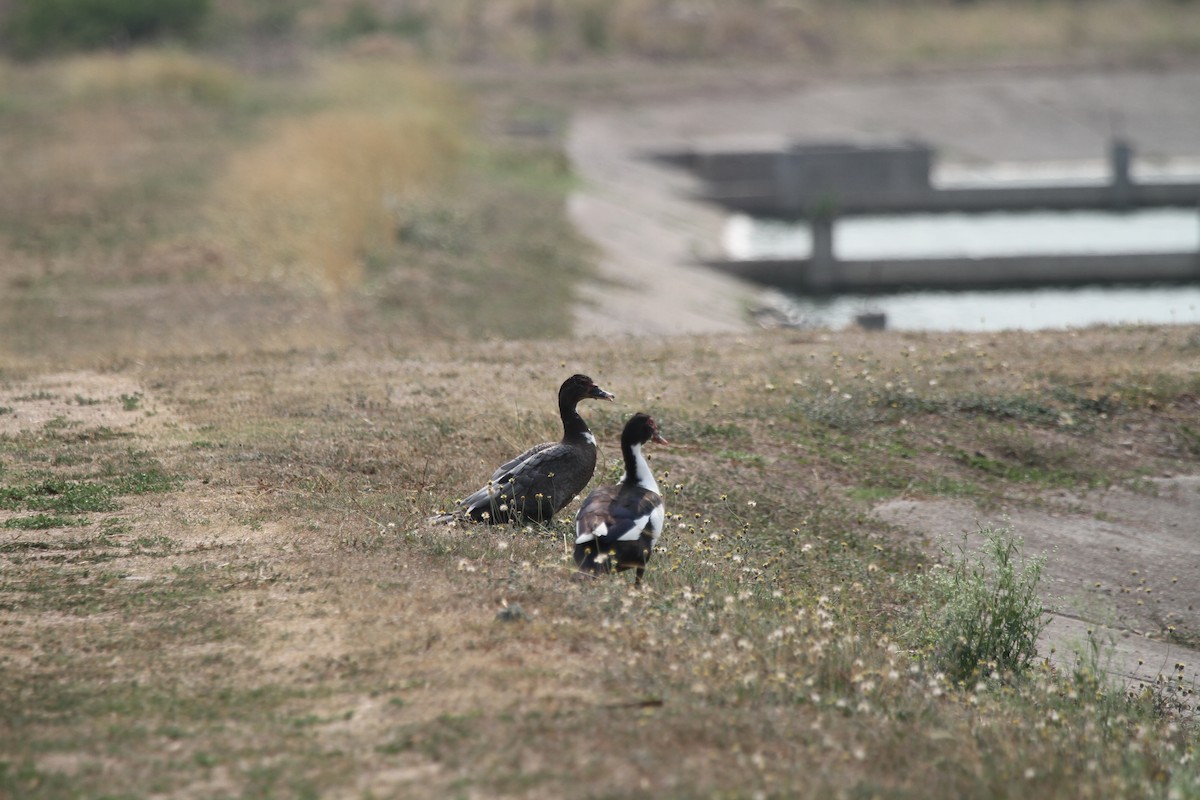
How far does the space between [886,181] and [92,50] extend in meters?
36.6

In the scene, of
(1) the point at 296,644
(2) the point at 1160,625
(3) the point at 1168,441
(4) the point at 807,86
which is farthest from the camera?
(4) the point at 807,86

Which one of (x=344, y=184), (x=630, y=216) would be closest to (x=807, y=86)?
(x=630, y=216)

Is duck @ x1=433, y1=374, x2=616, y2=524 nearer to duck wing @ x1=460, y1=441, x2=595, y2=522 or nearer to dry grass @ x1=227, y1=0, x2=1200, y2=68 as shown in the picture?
duck wing @ x1=460, y1=441, x2=595, y2=522

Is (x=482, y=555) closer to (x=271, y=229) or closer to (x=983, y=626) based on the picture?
(x=983, y=626)

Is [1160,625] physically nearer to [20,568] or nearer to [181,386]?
[20,568]

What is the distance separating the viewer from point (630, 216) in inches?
1422

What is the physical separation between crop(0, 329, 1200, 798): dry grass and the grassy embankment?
0.03 m

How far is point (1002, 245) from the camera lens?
38688mm

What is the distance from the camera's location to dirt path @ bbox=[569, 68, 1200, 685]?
11.6 meters

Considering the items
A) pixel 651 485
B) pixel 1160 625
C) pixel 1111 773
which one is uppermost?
pixel 651 485

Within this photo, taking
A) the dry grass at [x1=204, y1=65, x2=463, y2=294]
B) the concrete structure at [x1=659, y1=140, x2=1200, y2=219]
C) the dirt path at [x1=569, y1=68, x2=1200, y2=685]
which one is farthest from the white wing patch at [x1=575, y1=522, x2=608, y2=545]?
the concrete structure at [x1=659, y1=140, x2=1200, y2=219]

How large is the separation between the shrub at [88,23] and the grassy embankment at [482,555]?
142 feet

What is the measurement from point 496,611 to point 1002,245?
108ft

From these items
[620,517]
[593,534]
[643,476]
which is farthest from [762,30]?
[593,534]
